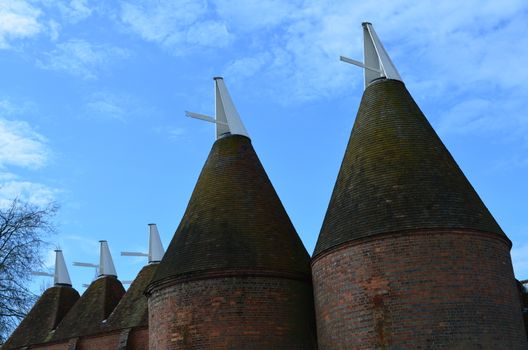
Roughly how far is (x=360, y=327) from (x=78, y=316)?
17604 mm

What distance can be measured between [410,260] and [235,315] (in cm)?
460

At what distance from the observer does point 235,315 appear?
17266mm

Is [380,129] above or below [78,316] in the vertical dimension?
above

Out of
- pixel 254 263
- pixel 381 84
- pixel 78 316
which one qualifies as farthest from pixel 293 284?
pixel 78 316

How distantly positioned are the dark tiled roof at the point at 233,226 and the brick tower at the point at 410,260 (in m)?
1.62

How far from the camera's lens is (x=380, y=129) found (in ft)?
59.3

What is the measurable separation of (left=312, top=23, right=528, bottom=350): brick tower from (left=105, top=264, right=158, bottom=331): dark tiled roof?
10.8 m

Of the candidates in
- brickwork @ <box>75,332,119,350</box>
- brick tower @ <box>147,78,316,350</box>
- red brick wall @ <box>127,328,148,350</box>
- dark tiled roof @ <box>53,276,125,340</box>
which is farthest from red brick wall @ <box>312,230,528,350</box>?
dark tiled roof @ <box>53,276,125,340</box>

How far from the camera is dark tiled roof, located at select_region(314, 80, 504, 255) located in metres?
15.9

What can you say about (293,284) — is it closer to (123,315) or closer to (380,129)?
(380,129)

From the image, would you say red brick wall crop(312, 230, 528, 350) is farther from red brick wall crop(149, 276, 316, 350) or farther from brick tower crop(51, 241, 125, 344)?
brick tower crop(51, 241, 125, 344)

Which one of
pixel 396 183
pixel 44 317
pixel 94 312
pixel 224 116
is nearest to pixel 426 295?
pixel 396 183

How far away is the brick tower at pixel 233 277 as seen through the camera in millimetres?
17312

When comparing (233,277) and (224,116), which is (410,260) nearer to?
(233,277)
